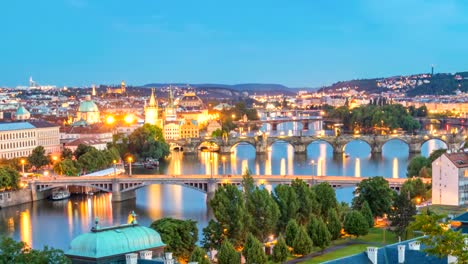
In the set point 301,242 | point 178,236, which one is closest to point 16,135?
point 178,236

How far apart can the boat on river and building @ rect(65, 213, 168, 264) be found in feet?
101

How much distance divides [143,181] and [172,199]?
2136 mm

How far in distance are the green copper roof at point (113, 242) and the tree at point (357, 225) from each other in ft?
41.9

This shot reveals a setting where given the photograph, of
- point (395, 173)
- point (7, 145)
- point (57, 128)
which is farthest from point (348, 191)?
point (57, 128)

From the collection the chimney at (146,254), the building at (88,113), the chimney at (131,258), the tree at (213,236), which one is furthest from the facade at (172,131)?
the chimney at (131,258)

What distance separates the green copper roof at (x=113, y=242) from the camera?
17.4m

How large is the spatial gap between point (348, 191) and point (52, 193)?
16.2m

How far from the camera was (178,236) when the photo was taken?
2706cm

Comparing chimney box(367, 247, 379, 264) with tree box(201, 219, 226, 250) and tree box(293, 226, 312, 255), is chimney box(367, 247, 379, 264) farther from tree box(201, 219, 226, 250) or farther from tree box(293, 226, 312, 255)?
tree box(201, 219, 226, 250)

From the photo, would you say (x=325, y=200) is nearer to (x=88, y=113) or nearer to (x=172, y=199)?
(x=172, y=199)

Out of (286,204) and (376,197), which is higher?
(286,204)

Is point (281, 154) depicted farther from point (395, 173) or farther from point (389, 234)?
A: point (389, 234)

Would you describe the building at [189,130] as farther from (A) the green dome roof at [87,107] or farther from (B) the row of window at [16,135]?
(B) the row of window at [16,135]

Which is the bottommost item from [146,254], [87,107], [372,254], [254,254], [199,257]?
[254,254]
